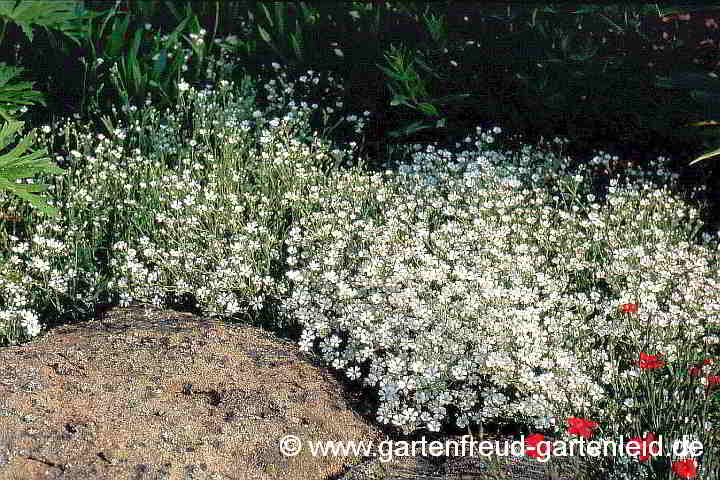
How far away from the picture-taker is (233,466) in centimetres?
325

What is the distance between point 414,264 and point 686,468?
208cm

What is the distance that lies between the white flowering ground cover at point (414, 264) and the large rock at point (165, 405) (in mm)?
262

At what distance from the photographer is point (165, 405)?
3.46 metres

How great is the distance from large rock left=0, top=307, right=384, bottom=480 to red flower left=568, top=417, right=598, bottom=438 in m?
0.85

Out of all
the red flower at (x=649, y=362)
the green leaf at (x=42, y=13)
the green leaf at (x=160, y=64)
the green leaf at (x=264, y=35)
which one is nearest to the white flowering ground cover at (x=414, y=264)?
the red flower at (x=649, y=362)

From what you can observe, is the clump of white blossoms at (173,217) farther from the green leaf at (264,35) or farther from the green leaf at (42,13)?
the green leaf at (264,35)

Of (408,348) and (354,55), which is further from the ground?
(354,55)

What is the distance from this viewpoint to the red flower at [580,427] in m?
3.20

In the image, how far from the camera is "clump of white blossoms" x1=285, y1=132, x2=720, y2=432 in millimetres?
3738

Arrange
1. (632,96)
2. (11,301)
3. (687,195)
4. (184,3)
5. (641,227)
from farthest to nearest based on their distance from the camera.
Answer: (184,3) < (632,96) < (687,195) < (641,227) < (11,301)

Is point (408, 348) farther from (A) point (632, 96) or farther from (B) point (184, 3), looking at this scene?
(B) point (184, 3)

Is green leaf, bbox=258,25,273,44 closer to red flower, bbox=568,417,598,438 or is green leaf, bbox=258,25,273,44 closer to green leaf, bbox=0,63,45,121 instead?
green leaf, bbox=0,63,45,121

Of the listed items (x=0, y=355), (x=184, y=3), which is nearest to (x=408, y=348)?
(x=0, y=355)

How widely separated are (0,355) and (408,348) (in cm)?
187
